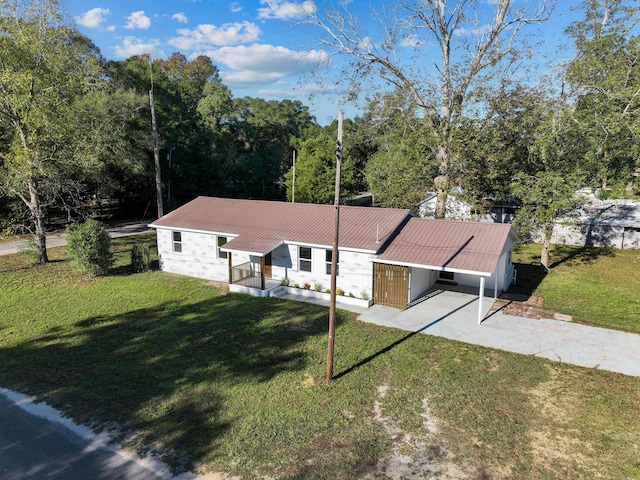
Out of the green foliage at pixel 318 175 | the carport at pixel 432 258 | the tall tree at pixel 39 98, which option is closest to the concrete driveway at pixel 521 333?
the carport at pixel 432 258

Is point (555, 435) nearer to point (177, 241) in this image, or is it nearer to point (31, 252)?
point (177, 241)

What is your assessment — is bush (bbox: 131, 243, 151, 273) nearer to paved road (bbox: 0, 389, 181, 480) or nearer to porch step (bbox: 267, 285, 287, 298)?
porch step (bbox: 267, 285, 287, 298)

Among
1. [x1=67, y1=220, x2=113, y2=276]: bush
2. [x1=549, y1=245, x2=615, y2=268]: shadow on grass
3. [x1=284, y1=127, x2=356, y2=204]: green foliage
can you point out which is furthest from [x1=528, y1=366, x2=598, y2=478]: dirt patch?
[x1=284, y1=127, x2=356, y2=204]: green foliage

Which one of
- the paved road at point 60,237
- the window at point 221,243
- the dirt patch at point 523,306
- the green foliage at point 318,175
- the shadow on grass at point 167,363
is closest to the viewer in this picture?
the shadow on grass at point 167,363

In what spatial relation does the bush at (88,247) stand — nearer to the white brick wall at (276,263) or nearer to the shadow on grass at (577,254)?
the white brick wall at (276,263)

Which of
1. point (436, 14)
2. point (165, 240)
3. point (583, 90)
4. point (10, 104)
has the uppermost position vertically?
point (436, 14)

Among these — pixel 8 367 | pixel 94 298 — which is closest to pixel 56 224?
pixel 94 298

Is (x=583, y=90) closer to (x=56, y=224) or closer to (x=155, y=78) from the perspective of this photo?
(x=155, y=78)

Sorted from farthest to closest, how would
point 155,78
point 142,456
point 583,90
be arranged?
point 155,78 → point 583,90 → point 142,456
